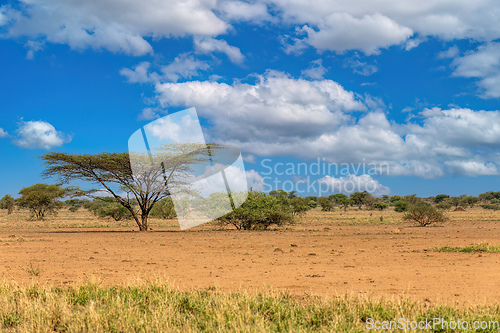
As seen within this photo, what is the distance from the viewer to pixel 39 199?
56.9m

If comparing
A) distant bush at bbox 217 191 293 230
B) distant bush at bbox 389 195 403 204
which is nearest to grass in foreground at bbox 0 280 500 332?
distant bush at bbox 217 191 293 230

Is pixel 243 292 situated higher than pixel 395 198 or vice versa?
pixel 395 198

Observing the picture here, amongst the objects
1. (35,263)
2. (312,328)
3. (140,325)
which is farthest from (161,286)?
(35,263)

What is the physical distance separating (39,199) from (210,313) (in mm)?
58140

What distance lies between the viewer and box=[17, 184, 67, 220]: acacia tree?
184ft

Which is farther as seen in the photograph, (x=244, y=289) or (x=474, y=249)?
(x=474, y=249)

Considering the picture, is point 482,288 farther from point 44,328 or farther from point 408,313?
point 44,328

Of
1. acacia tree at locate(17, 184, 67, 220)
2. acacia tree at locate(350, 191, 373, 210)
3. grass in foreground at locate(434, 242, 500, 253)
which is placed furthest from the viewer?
acacia tree at locate(350, 191, 373, 210)

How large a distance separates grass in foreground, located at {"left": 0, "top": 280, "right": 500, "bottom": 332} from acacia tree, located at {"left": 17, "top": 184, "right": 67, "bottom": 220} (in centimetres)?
5255

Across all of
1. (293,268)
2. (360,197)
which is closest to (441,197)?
(360,197)

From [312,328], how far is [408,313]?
5.50 feet

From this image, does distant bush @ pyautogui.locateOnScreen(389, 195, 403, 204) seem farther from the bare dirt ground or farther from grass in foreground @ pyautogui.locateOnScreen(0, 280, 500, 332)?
grass in foreground @ pyautogui.locateOnScreen(0, 280, 500, 332)

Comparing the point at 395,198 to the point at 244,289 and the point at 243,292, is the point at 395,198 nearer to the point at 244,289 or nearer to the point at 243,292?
the point at 244,289

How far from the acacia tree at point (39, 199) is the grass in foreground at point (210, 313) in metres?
52.5
